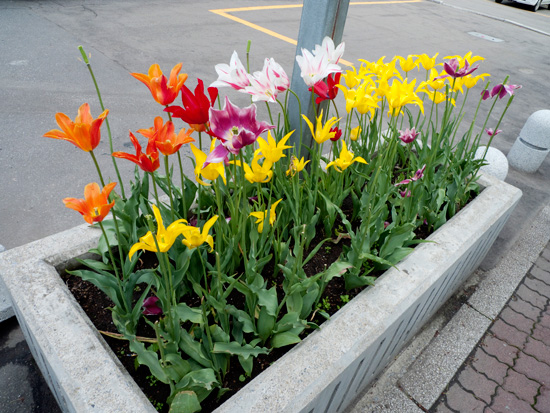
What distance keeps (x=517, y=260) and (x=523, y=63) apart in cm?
644

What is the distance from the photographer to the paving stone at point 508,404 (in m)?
1.90

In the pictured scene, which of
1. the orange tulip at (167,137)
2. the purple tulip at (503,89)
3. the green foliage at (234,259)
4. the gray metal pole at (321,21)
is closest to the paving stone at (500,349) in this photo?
the green foliage at (234,259)

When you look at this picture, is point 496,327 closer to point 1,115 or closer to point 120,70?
point 1,115

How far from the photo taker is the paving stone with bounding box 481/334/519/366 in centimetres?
214

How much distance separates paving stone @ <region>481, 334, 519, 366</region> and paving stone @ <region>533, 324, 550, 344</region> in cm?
20

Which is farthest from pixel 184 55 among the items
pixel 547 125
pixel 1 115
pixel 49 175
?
pixel 547 125

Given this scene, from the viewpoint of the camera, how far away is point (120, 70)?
4.69 meters

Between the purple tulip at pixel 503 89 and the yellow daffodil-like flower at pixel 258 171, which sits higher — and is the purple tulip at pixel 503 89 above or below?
above

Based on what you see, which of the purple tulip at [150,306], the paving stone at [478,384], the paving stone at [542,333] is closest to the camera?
the purple tulip at [150,306]

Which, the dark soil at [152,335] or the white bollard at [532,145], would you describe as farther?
the white bollard at [532,145]

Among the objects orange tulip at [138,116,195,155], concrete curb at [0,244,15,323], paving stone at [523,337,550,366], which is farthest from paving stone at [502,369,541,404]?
concrete curb at [0,244,15,323]

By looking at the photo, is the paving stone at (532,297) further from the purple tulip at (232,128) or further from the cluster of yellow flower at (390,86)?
the purple tulip at (232,128)

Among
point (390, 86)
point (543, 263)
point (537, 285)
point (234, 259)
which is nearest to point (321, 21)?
point (390, 86)

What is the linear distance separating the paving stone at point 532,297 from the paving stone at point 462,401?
3.07 ft
